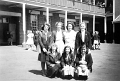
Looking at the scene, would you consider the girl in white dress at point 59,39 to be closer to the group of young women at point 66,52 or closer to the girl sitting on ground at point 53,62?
the group of young women at point 66,52

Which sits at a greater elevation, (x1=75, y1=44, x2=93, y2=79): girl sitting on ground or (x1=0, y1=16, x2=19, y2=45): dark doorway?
(x1=0, y1=16, x2=19, y2=45): dark doorway

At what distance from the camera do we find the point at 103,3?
29078mm

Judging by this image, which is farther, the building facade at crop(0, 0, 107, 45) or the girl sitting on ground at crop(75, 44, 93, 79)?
the building facade at crop(0, 0, 107, 45)

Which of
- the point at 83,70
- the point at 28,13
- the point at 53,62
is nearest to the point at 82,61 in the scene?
the point at 83,70

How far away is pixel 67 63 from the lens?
246 inches

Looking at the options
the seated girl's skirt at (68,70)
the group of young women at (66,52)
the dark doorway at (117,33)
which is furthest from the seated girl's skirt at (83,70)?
the dark doorway at (117,33)

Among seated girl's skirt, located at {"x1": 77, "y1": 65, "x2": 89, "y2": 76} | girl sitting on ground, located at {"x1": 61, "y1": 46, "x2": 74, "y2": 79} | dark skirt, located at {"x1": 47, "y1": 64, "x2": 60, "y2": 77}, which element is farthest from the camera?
dark skirt, located at {"x1": 47, "y1": 64, "x2": 60, "y2": 77}

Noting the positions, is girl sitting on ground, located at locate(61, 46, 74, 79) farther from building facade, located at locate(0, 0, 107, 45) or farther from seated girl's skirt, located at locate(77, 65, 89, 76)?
building facade, located at locate(0, 0, 107, 45)

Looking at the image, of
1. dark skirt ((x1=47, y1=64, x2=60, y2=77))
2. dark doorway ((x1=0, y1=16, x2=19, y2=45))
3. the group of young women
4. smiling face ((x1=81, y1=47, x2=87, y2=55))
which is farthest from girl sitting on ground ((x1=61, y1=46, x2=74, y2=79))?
dark doorway ((x1=0, y1=16, x2=19, y2=45))

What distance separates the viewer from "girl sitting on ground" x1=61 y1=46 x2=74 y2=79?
239 inches

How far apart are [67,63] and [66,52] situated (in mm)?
350

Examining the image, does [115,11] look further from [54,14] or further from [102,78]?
[102,78]

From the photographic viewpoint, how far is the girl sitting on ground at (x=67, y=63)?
6070 mm

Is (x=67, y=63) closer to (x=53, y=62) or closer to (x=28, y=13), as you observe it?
(x=53, y=62)
